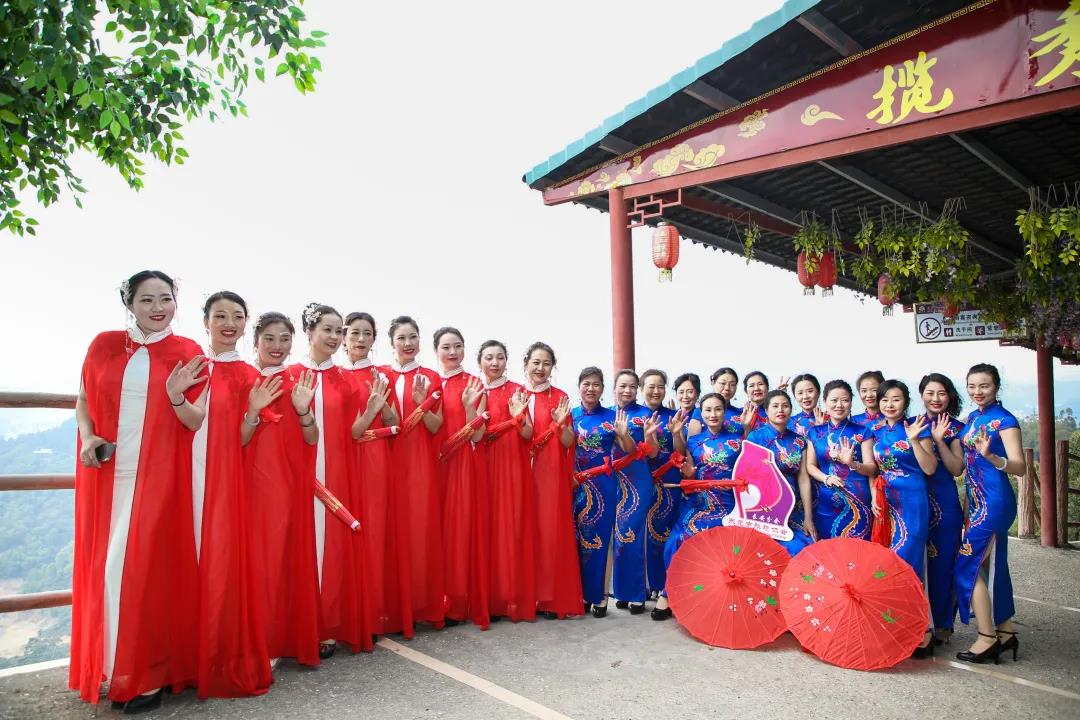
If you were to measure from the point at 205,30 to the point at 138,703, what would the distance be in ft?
10.5

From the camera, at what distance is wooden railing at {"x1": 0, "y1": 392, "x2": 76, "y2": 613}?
11.3 ft

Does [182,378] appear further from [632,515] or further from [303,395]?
[632,515]

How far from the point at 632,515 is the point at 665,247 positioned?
276cm

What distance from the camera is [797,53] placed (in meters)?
4.80

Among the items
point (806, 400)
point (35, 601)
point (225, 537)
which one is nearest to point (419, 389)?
point (225, 537)

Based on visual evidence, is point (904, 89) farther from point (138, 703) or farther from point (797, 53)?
point (138, 703)

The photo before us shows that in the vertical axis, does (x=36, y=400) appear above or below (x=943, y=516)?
above

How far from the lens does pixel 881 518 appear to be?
3.83 m

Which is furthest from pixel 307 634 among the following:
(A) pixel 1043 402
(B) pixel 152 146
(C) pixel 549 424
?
(A) pixel 1043 402

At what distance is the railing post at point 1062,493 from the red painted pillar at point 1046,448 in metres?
0.07

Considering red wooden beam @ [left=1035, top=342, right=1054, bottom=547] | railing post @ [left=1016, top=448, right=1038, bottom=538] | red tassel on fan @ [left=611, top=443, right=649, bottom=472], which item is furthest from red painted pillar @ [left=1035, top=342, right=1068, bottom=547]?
red tassel on fan @ [left=611, top=443, right=649, bottom=472]

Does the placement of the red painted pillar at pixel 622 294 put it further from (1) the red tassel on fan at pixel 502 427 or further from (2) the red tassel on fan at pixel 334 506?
(2) the red tassel on fan at pixel 334 506

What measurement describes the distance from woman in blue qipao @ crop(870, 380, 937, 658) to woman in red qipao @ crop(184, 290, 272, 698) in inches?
126

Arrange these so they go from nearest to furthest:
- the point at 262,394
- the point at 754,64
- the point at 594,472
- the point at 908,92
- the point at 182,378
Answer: the point at 182,378 → the point at 262,394 → the point at 594,472 → the point at 908,92 → the point at 754,64
